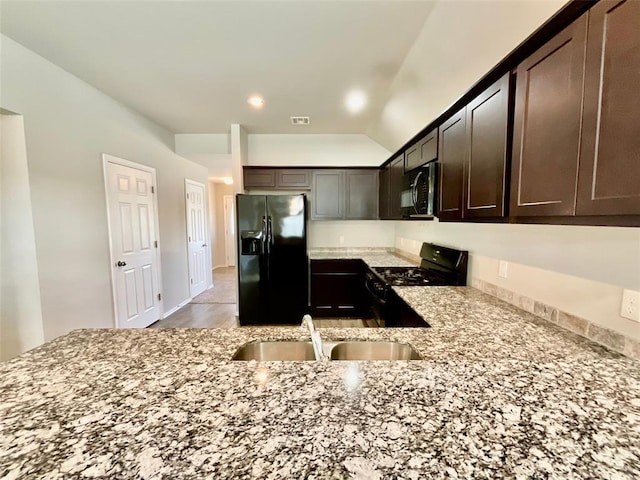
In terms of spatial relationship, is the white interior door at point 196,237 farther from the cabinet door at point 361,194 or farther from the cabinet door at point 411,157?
the cabinet door at point 411,157

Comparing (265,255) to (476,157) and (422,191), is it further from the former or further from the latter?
(476,157)

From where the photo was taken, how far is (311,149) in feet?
13.8

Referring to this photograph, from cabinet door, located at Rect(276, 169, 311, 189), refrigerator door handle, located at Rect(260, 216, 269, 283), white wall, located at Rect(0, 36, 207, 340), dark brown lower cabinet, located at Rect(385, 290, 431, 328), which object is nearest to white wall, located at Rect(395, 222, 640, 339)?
dark brown lower cabinet, located at Rect(385, 290, 431, 328)

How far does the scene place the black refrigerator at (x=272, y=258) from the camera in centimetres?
352

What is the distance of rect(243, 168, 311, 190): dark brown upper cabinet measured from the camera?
13.1 ft

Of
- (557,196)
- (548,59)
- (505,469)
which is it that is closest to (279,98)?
(548,59)

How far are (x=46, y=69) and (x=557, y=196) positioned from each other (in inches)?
147

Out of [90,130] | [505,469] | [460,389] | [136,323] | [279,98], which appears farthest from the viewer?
[136,323]

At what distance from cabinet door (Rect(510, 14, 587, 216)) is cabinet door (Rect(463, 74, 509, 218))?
7 cm

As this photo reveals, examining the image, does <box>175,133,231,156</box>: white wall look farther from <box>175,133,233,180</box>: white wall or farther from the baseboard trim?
the baseboard trim

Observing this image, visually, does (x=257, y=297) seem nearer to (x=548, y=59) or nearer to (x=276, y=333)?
(x=276, y=333)

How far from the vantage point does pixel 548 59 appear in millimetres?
980

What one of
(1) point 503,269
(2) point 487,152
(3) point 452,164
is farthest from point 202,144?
(1) point 503,269

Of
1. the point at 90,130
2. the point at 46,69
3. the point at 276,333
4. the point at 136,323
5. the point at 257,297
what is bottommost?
the point at 136,323
